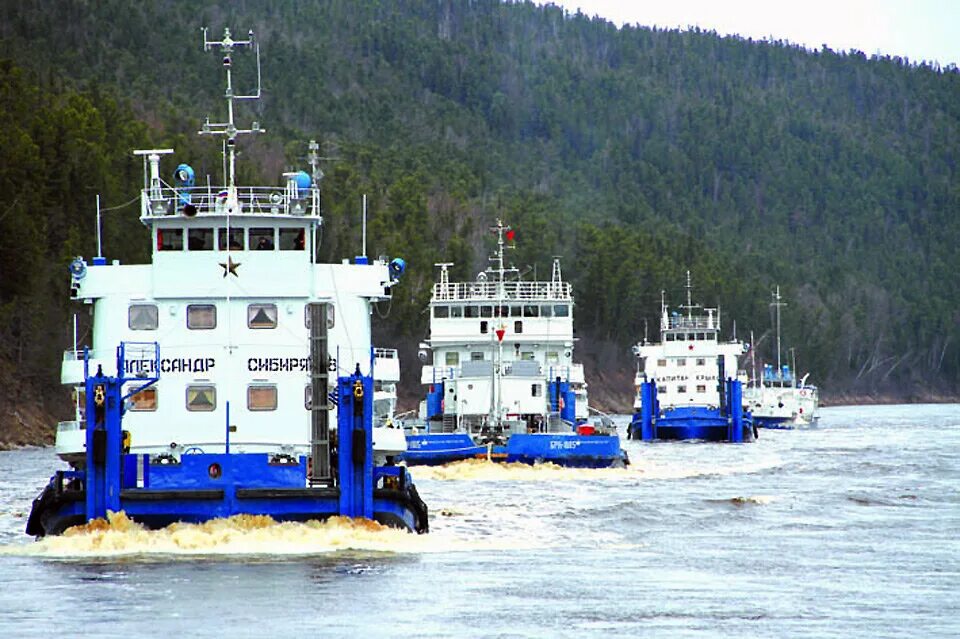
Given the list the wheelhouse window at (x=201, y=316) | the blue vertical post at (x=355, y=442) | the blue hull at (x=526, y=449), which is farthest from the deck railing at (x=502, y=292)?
the blue vertical post at (x=355, y=442)

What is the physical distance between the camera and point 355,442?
110ft

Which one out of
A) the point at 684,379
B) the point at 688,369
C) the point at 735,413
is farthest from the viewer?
the point at 684,379

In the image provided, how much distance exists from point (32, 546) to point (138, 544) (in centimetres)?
252

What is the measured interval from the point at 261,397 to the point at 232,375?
0.71m

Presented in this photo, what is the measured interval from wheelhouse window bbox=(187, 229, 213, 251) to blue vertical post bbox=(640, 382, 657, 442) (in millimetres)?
67498

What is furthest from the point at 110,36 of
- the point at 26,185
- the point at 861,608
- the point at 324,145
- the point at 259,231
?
the point at 861,608

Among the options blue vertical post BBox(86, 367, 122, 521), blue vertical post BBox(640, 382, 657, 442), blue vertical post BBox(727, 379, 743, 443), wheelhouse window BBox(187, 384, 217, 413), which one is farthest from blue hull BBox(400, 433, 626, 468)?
blue vertical post BBox(640, 382, 657, 442)

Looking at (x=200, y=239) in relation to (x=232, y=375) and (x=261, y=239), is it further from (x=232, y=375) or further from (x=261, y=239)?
(x=232, y=375)

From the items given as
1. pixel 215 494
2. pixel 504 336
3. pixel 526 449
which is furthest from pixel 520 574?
pixel 504 336

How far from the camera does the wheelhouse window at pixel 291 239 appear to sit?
37250 millimetres

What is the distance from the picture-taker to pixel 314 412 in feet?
112

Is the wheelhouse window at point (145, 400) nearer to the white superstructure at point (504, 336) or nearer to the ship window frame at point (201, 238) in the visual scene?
the ship window frame at point (201, 238)

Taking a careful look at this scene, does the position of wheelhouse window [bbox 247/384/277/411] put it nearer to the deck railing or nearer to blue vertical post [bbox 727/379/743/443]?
the deck railing

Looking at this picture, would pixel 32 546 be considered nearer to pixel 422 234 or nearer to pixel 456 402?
pixel 456 402
